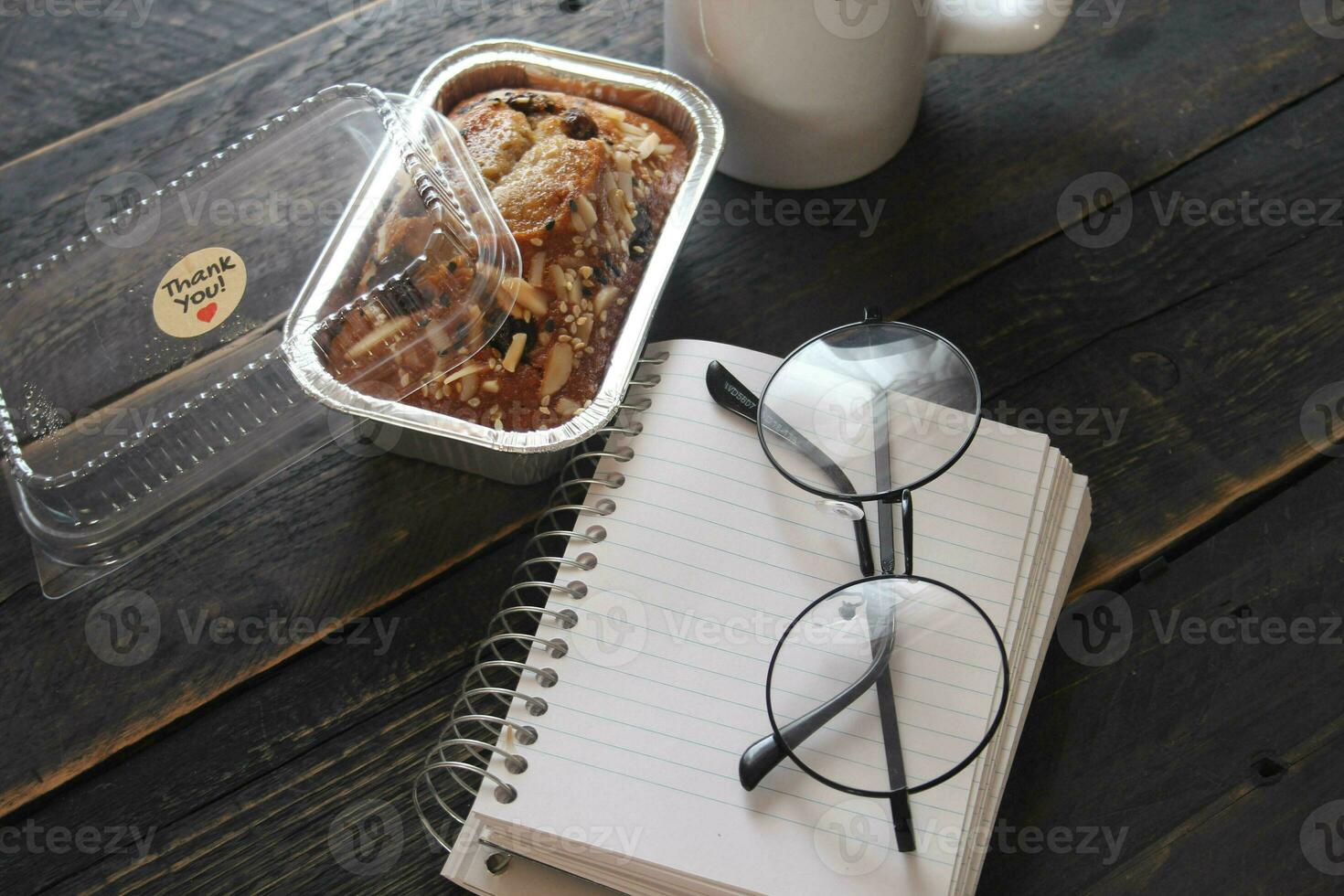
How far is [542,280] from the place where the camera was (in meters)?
0.66

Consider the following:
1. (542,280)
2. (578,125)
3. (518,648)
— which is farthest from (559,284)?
(518,648)

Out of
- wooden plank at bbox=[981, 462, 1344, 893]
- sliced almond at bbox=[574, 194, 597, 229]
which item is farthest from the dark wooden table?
sliced almond at bbox=[574, 194, 597, 229]

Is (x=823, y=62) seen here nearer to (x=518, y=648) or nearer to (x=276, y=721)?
(x=518, y=648)

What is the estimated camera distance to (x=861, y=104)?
72cm

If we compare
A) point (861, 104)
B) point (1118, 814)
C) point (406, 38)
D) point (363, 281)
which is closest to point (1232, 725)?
point (1118, 814)

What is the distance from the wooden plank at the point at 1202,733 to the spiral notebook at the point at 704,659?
0.13 feet

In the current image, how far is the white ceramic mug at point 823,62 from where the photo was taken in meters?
0.67

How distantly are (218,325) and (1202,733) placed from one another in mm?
591

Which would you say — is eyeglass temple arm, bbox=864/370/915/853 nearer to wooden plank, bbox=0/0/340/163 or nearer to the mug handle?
the mug handle

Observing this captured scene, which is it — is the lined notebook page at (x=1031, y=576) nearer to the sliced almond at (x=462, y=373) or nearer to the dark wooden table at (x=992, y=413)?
the dark wooden table at (x=992, y=413)

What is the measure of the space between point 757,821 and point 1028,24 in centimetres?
52

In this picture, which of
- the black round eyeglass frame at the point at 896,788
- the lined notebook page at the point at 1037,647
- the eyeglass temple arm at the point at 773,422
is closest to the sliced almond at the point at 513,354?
the eyeglass temple arm at the point at 773,422

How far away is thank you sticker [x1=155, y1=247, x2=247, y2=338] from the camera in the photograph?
637 millimetres

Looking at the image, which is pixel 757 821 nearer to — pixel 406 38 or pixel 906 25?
pixel 906 25
